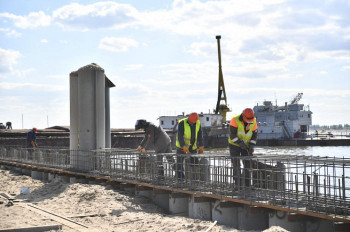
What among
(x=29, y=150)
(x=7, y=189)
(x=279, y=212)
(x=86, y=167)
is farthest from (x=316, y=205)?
(x=29, y=150)

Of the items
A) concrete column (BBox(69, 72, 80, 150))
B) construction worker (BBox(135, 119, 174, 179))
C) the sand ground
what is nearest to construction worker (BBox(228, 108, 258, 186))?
the sand ground

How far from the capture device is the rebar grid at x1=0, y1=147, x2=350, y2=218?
906 centimetres

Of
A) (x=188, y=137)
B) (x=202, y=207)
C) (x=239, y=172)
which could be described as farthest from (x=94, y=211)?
(x=239, y=172)

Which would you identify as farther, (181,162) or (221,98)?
(221,98)

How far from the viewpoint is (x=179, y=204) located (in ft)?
41.6

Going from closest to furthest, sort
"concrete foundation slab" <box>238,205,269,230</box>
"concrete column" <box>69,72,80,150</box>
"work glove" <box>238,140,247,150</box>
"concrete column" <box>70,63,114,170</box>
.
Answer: "concrete foundation slab" <box>238,205,269,230</box>, "work glove" <box>238,140,247,150</box>, "concrete column" <box>70,63,114,170</box>, "concrete column" <box>69,72,80,150</box>

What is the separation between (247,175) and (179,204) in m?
2.47

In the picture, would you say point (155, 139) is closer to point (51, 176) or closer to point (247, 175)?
point (247, 175)

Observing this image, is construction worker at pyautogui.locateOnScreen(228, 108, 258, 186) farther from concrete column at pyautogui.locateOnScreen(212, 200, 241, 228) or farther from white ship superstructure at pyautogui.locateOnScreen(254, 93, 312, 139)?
white ship superstructure at pyautogui.locateOnScreen(254, 93, 312, 139)

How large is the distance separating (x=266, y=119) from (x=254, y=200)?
272ft

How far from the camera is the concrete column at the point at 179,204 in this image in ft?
41.3

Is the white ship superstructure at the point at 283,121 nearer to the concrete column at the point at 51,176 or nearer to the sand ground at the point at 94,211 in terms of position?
the concrete column at the point at 51,176

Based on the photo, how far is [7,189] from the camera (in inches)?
695

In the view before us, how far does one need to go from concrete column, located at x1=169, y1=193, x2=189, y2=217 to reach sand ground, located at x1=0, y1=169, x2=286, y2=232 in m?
0.29
